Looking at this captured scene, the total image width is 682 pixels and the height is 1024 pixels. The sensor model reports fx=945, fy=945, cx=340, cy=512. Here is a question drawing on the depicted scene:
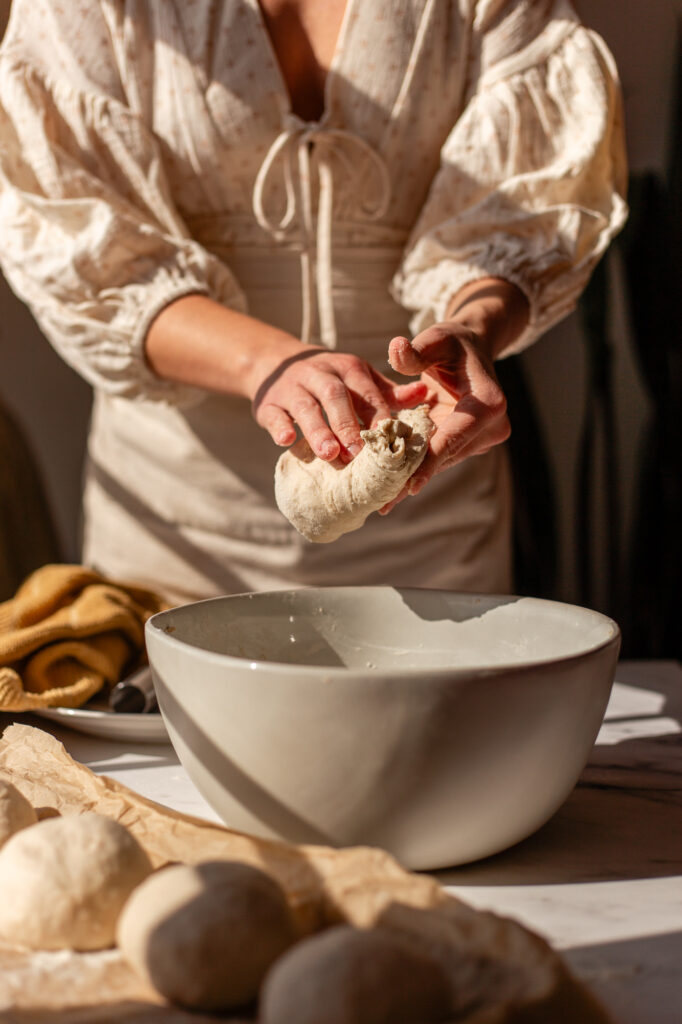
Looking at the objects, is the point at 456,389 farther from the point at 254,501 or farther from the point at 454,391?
the point at 254,501

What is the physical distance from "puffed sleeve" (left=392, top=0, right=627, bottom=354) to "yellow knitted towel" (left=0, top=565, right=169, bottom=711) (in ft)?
1.64

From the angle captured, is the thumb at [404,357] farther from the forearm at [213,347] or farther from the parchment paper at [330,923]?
the parchment paper at [330,923]

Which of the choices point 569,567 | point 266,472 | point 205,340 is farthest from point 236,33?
point 569,567

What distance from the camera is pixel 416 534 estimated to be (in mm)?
1222

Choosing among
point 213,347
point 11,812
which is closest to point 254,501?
point 213,347

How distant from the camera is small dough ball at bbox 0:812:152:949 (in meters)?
0.42

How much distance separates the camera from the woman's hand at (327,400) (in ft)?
2.31

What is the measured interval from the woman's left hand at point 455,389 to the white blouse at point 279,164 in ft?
0.98

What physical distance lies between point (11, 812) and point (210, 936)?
0.17 m

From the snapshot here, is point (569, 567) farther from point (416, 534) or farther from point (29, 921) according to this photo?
point (29, 921)

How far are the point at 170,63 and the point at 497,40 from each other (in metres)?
0.38

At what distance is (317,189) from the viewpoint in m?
1.12

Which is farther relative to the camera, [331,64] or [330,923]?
[331,64]

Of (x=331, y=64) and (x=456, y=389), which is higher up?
(x=331, y=64)
